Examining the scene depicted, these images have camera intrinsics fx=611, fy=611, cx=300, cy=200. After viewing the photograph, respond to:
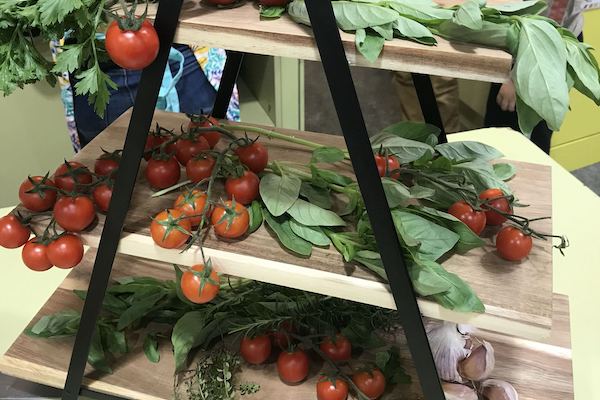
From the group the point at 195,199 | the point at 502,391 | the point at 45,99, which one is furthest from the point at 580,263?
the point at 45,99

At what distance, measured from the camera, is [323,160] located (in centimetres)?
98

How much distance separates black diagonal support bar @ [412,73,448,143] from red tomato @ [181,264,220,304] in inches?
19.7

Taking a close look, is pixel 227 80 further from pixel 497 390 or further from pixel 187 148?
pixel 497 390

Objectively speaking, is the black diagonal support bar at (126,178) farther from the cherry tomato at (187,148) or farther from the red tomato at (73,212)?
the cherry tomato at (187,148)

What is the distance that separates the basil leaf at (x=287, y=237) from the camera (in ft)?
2.74

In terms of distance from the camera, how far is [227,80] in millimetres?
1199

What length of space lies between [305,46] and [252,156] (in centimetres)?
30

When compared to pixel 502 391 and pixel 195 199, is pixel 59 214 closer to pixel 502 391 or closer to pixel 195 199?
pixel 195 199

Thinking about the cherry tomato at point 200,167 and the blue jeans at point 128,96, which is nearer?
the cherry tomato at point 200,167

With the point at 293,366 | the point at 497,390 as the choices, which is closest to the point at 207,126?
the point at 293,366

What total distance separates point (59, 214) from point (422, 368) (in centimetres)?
56

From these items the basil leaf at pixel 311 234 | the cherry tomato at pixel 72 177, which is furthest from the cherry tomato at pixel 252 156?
the cherry tomato at pixel 72 177

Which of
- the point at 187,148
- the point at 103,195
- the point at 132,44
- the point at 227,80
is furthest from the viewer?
the point at 227,80

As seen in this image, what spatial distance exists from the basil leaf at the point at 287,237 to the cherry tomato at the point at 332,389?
28cm
